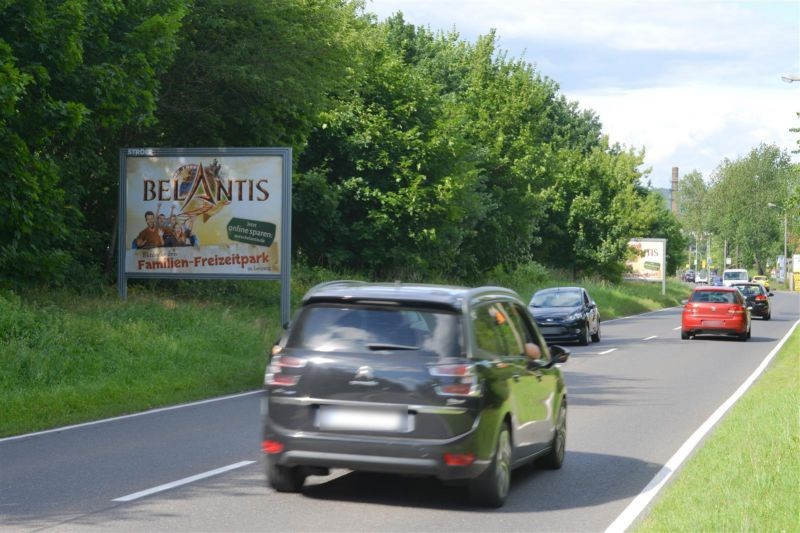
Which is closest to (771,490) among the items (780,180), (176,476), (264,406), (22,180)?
(264,406)

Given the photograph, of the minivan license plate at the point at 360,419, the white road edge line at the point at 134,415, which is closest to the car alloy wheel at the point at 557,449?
the minivan license plate at the point at 360,419

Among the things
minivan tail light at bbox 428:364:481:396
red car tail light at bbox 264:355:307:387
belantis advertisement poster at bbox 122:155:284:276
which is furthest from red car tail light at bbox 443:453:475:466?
belantis advertisement poster at bbox 122:155:284:276

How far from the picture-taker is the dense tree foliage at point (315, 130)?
20.0 metres

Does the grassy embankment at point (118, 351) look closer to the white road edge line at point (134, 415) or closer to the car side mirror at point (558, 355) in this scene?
the white road edge line at point (134, 415)

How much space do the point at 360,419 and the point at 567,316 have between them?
24273 millimetres

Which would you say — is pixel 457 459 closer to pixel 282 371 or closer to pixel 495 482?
pixel 495 482

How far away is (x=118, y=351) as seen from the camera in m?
18.6

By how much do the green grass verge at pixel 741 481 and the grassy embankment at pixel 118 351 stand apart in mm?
7291

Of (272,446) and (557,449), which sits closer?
(272,446)

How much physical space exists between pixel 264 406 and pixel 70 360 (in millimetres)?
8904

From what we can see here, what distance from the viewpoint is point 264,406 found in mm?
9039

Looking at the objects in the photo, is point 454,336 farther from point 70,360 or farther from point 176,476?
point 70,360

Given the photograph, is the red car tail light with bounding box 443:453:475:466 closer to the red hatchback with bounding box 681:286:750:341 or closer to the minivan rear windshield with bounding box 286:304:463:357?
the minivan rear windshield with bounding box 286:304:463:357

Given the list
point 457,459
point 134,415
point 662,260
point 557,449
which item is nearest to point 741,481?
point 557,449
